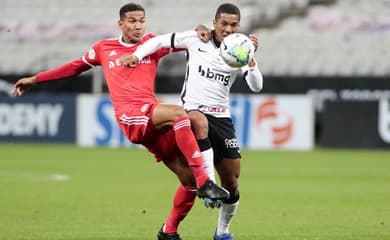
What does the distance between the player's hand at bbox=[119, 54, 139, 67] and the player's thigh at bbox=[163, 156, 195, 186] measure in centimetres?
96

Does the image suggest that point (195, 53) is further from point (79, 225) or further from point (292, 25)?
point (292, 25)

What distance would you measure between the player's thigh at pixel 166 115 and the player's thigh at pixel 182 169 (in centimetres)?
45

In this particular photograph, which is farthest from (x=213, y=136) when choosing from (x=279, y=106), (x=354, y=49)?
(x=354, y=49)

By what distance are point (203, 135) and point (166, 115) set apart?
0.41 metres

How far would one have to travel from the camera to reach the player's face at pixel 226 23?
842 centimetres

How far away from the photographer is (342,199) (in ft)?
43.7

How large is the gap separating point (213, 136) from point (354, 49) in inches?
757

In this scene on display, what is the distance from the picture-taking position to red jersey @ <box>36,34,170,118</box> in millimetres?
8555

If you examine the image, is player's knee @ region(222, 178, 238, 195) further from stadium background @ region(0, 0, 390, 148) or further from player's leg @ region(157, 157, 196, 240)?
stadium background @ region(0, 0, 390, 148)

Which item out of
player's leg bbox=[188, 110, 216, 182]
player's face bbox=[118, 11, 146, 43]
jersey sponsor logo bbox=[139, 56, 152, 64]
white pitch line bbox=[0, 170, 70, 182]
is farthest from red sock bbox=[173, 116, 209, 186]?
white pitch line bbox=[0, 170, 70, 182]

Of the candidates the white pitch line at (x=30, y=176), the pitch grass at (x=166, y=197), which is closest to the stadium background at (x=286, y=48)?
the pitch grass at (x=166, y=197)

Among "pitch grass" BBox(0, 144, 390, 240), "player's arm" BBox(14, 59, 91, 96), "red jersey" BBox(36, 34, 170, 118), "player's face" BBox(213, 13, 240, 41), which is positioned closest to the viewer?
"player's face" BBox(213, 13, 240, 41)

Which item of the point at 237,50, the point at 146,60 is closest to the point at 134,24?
the point at 146,60

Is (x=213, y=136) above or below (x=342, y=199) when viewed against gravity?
Result: above
